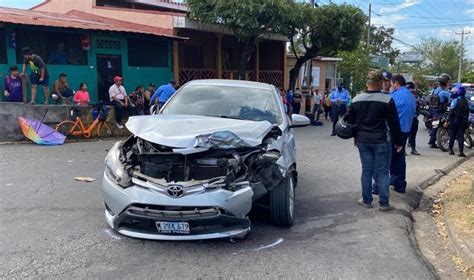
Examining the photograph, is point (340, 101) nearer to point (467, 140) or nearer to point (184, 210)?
point (467, 140)

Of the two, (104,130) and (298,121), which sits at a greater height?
(298,121)

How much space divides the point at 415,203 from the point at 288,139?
253cm

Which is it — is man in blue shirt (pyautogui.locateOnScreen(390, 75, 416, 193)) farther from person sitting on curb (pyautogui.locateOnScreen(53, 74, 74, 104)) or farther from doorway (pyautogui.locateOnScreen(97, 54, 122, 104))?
doorway (pyautogui.locateOnScreen(97, 54, 122, 104))

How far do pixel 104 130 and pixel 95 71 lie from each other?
3.58m

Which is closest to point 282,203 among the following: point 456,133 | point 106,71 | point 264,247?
point 264,247

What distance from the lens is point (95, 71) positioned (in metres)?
16.0

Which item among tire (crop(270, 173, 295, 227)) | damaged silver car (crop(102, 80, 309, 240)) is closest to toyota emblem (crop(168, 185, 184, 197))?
damaged silver car (crop(102, 80, 309, 240))

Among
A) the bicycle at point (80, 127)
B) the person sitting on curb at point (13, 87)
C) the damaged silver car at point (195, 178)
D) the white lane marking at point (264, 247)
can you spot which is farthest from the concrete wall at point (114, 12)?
the white lane marking at point (264, 247)

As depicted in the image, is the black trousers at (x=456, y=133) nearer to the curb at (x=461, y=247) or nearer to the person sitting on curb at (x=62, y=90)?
the curb at (x=461, y=247)

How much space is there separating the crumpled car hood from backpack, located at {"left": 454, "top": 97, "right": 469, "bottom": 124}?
7.17 meters

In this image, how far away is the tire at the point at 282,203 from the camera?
16.5 feet

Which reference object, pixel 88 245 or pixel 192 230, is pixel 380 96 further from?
pixel 88 245

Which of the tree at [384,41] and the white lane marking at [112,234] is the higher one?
the tree at [384,41]

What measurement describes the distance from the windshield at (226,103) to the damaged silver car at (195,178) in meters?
0.62
